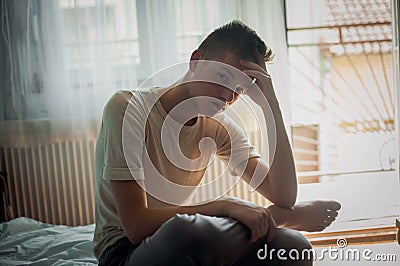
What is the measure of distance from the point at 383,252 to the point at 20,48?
4.94 ft

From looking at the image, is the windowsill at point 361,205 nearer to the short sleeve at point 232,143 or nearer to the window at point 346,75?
the window at point 346,75

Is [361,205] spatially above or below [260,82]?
→ below

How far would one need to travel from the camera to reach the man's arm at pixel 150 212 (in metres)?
1.06

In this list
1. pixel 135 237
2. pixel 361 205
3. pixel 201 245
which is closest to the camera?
pixel 201 245

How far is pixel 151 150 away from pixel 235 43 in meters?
0.32

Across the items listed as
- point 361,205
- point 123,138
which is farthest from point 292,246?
point 361,205

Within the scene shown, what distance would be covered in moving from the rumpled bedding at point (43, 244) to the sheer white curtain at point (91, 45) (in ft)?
1.46

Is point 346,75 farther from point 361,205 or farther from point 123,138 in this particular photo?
point 123,138

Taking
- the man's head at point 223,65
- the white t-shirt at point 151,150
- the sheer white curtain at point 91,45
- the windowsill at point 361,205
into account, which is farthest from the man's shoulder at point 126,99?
the windowsill at point 361,205

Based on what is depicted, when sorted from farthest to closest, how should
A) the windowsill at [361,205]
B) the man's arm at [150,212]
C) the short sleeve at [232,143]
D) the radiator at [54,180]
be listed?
the radiator at [54,180] → the windowsill at [361,205] → the short sleeve at [232,143] → the man's arm at [150,212]

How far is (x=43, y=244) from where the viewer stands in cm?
157

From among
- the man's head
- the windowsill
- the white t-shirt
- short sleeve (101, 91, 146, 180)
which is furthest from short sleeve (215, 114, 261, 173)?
the windowsill

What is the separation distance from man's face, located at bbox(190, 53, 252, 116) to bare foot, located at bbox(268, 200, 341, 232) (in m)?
0.29

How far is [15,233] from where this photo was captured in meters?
1.70
